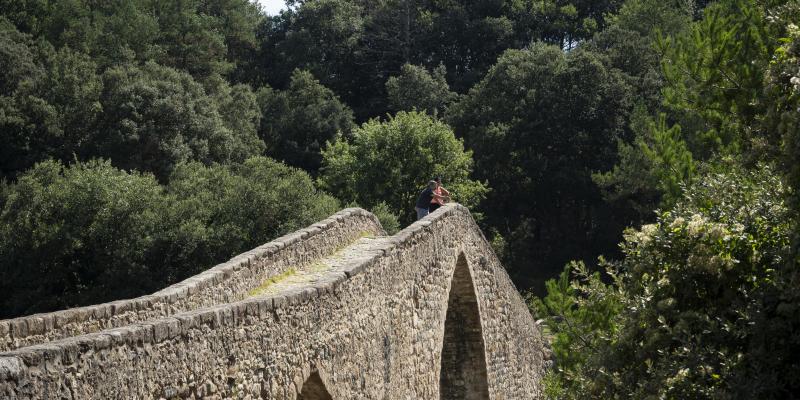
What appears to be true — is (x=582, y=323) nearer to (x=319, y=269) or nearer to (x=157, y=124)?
(x=319, y=269)

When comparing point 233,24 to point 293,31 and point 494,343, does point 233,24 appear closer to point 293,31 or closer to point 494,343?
point 293,31

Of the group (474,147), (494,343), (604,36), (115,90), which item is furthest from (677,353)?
(604,36)

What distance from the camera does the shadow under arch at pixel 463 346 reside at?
18688mm

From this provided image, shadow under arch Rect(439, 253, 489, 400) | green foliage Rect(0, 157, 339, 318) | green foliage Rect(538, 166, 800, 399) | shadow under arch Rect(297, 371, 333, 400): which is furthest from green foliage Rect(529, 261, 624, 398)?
green foliage Rect(0, 157, 339, 318)

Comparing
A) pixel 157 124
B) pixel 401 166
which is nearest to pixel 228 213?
pixel 401 166

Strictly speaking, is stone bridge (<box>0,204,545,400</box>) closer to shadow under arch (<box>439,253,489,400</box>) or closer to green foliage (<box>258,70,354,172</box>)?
shadow under arch (<box>439,253,489,400</box>)

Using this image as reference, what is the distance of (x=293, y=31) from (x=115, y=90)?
21.1 metres

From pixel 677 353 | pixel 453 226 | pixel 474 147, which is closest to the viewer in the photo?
pixel 677 353

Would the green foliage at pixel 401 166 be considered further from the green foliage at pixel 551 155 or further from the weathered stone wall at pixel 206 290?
the weathered stone wall at pixel 206 290

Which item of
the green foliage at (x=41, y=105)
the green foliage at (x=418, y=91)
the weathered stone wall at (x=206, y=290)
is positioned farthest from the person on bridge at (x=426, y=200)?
the green foliage at (x=418, y=91)

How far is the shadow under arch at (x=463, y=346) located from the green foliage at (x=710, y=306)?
23.7 feet

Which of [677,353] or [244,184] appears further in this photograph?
[244,184]

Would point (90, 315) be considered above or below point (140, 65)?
below

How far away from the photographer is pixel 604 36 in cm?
5275
